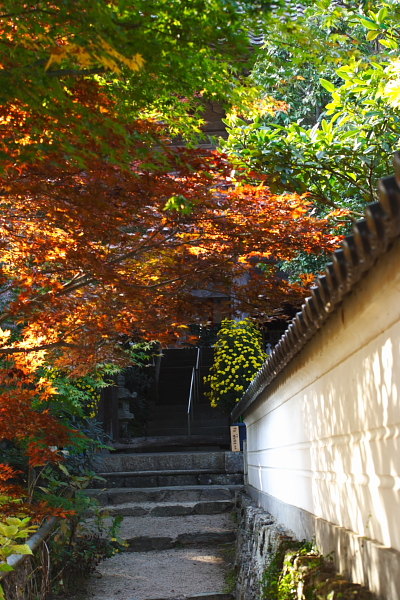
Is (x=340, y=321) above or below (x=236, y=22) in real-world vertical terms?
below

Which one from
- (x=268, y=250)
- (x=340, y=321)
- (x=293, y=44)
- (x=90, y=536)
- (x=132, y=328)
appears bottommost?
(x=90, y=536)

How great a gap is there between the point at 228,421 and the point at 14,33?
36.5 ft

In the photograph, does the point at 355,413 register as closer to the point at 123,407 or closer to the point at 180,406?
the point at 123,407

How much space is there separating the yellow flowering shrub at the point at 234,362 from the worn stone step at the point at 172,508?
7.78 feet

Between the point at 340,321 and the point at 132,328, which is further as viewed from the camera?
the point at 132,328

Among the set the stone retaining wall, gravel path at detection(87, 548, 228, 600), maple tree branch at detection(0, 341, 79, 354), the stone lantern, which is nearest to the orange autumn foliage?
maple tree branch at detection(0, 341, 79, 354)

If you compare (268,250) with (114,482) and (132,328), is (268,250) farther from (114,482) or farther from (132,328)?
(114,482)

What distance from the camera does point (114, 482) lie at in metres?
10.4

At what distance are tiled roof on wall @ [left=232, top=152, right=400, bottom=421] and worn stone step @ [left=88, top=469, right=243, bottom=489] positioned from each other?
7.36 meters

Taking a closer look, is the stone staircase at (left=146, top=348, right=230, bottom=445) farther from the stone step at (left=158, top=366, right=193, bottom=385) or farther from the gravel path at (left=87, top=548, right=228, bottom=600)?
the gravel path at (left=87, top=548, right=228, bottom=600)

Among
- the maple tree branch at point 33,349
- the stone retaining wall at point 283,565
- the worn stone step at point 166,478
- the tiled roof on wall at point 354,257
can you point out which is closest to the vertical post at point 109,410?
the worn stone step at point 166,478

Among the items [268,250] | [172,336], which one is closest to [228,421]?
[172,336]

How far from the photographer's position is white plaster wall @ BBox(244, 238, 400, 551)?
2.19 meters

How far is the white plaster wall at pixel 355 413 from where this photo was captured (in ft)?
7.20
